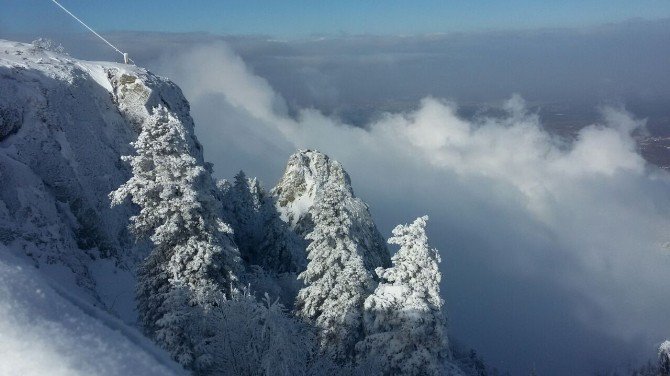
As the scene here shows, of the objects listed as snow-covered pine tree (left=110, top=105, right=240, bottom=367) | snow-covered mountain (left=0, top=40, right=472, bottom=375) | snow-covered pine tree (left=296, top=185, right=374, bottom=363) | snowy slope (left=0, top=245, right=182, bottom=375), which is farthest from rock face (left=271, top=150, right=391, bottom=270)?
snowy slope (left=0, top=245, right=182, bottom=375)

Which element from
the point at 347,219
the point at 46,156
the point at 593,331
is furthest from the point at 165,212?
the point at 593,331

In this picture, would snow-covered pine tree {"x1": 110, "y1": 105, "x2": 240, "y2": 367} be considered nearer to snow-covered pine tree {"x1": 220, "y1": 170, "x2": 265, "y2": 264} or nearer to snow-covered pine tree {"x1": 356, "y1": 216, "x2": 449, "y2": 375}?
snow-covered pine tree {"x1": 356, "y1": 216, "x2": 449, "y2": 375}

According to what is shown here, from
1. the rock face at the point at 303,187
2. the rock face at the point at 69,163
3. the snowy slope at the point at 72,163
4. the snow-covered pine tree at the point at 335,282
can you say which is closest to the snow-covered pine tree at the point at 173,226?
the snowy slope at the point at 72,163

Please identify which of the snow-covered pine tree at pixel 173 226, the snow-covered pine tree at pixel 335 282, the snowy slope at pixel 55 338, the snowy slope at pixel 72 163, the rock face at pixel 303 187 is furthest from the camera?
the rock face at pixel 303 187

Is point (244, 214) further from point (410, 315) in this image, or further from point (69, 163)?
point (410, 315)

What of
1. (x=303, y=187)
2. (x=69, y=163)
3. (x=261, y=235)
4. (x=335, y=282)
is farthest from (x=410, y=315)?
(x=303, y=187)

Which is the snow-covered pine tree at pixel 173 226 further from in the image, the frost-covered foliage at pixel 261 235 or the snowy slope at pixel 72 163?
the frost-covered foliage at pixel 261 235
